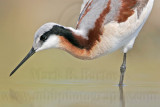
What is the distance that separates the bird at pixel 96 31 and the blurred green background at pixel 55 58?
3.82ft

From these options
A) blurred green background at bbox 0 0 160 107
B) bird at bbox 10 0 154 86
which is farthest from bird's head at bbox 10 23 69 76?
blurred green background at bbox 0 0 160 107

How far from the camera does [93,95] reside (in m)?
10.1

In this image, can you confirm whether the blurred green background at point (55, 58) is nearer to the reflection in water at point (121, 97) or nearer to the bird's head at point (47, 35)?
the reflection in water at point (121, 97)

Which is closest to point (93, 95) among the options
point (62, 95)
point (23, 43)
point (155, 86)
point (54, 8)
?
point (62, 95)

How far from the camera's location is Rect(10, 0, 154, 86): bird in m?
9.91

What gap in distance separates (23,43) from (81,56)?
17.3ft

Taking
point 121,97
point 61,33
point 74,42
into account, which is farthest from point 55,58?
point 121,97

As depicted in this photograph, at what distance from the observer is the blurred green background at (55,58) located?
11.6 meters

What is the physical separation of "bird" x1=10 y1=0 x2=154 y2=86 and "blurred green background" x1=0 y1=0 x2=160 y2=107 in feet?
3.82

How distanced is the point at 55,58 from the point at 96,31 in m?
3.94

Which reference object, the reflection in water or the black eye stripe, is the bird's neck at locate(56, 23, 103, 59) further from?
the reflection in water

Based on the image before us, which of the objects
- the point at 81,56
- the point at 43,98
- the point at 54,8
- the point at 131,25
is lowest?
the point at 43,98

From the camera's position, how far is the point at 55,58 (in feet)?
45.6

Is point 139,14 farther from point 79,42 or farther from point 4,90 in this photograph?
point 4,90
